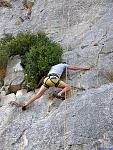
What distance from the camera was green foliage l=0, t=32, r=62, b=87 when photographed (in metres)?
15.1

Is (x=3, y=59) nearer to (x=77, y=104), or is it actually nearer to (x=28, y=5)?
(x=77, y=104)

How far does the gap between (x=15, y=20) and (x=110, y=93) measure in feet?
32.0

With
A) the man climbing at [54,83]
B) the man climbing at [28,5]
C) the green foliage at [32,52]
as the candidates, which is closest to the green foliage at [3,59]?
the green foliage at [32,52]

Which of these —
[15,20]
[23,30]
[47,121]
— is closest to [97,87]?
[47,121]

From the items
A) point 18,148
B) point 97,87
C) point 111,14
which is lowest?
point 18,148

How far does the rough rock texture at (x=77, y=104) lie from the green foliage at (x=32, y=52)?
2.07 ft

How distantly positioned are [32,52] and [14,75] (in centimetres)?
108

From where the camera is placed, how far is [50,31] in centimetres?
1922

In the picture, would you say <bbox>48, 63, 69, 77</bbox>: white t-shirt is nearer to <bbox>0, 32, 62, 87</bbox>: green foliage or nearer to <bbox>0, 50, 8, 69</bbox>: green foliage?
<bbox>0, 32, 62, 87</bbox>: green foliage

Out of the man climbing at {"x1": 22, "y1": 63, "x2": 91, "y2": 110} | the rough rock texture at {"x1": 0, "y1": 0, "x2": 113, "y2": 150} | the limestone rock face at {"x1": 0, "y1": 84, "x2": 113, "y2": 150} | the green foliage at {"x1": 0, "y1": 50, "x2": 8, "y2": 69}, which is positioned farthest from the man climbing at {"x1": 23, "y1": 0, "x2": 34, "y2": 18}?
the limestone rock face at {"x1": 0, "y1": 84, "x2": 113, "y2": 150}

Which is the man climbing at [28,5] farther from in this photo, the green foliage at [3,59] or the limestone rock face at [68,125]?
the limestone rock face at [68,125]

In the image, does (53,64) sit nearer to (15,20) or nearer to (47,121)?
(47,121)

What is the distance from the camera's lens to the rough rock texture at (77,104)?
11.6 metres

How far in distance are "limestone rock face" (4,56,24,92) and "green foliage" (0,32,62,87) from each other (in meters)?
0.22
